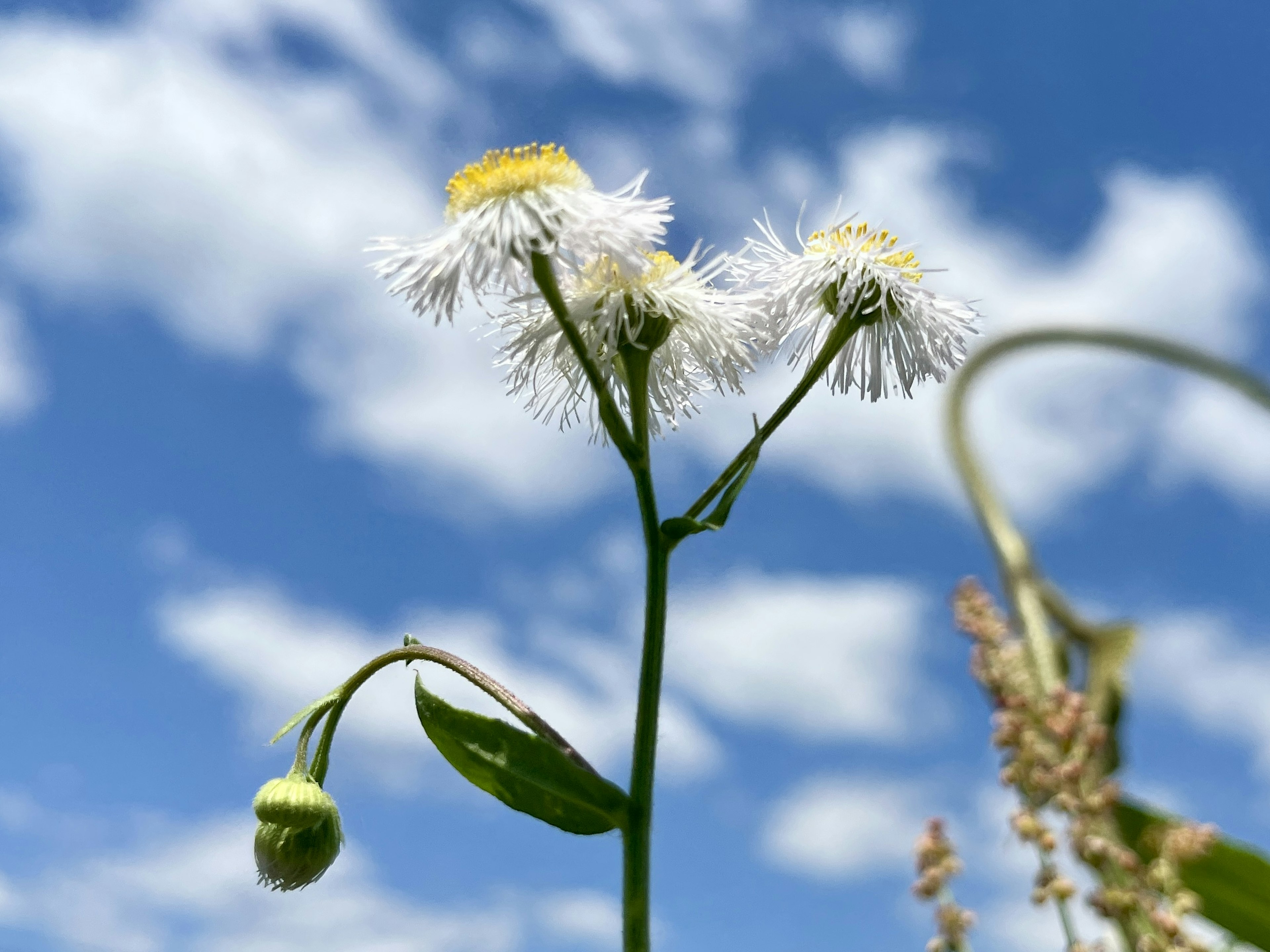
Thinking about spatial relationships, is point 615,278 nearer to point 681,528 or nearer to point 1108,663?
point 681,528

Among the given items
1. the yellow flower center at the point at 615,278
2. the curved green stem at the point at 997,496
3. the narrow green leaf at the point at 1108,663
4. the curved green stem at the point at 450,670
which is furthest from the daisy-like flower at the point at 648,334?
the narrow green leaf at the point at 1108,663

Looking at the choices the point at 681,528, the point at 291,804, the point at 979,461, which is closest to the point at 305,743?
the point at 291,804

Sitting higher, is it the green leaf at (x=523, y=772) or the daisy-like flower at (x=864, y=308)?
the daisy-like flower at (x=864, y=308)

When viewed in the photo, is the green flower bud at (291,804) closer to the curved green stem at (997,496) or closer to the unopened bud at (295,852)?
the unopened bud at (295,852)

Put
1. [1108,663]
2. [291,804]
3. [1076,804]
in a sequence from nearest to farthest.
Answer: [1076,804], [291,804], [1108,663]

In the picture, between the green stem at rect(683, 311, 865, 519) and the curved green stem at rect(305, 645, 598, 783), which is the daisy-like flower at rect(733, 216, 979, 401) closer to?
the green stem at rect(683, 311, 865, 519)

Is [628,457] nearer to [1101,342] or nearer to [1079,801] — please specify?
[1079,801]
